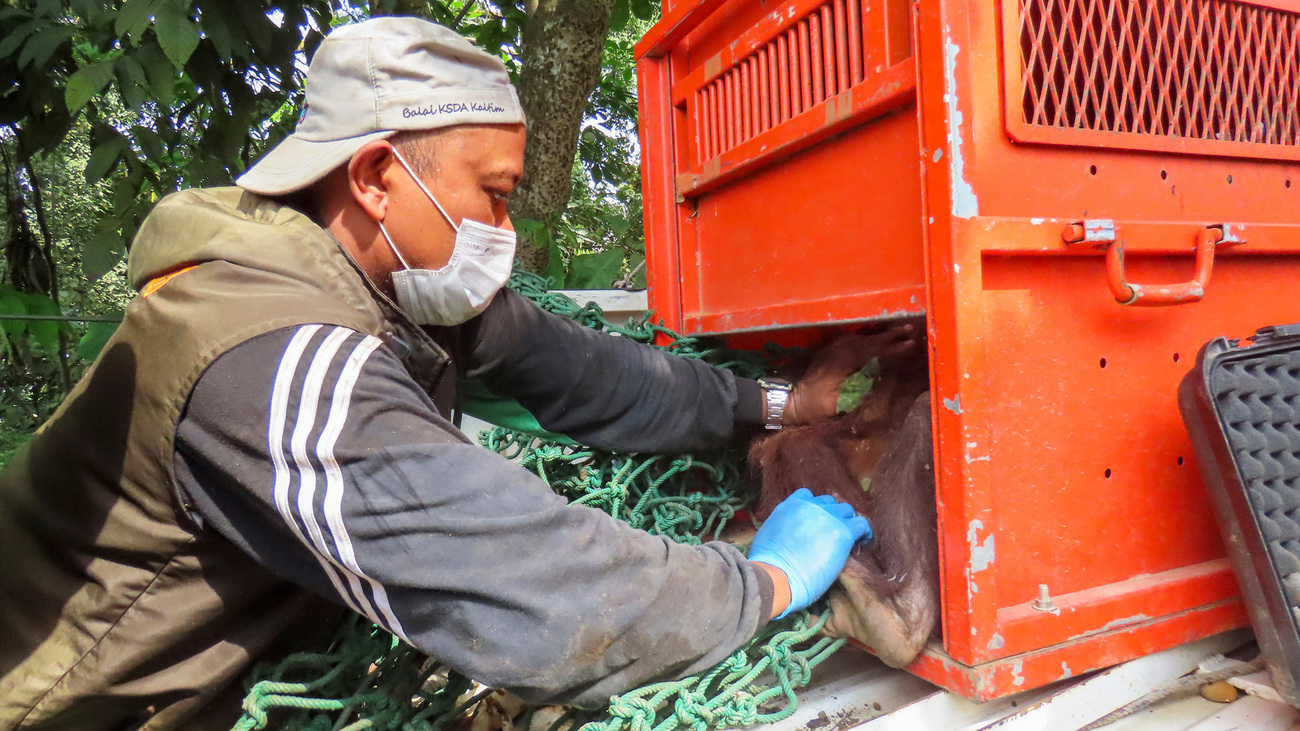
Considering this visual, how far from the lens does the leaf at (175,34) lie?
65.9 inches

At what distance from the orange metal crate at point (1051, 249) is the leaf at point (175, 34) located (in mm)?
1242

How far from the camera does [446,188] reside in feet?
4.58

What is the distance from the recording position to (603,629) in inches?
40.5

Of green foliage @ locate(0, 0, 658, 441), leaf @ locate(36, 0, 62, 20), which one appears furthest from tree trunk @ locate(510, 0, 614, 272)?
leaf @ locate(36, 0, 62, 20)

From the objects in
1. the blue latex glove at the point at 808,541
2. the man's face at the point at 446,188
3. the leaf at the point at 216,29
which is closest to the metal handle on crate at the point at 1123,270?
the blue latex glove at the point at 808,541

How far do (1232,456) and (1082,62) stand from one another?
67cm

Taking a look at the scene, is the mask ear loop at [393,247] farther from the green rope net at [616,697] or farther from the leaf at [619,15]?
the leaf at [619,15]

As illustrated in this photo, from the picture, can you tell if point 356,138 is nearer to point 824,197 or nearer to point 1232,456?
point 824,197

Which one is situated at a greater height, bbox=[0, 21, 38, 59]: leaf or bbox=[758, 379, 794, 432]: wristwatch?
bbox=[0, 21, 38, 59]: leaf

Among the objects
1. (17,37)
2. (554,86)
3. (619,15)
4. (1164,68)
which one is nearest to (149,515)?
(17,37)

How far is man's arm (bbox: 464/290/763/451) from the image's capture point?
5.64ft

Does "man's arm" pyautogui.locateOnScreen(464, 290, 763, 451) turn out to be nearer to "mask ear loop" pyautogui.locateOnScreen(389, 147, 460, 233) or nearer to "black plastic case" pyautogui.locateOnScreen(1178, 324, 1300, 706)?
"mask ear loop" pyautogui.locateOnScreen(389, 147, 460, 233)

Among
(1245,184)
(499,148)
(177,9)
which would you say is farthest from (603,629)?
(177,9)

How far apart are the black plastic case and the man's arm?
0.85 metres
